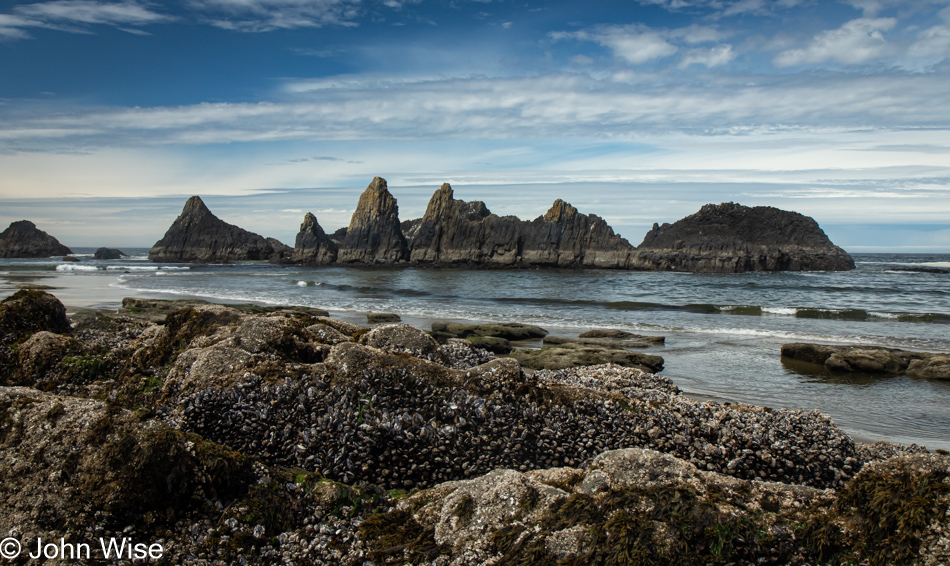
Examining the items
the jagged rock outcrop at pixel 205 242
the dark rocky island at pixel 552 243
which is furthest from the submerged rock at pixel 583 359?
the jagged rock outcrop at pixel 205 242

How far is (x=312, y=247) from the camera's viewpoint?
81.9m

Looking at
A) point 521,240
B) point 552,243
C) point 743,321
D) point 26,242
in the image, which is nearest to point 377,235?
point 521,240

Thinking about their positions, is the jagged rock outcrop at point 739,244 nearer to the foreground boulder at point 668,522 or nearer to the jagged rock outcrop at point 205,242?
the jagged rock outcrop at point 205,242

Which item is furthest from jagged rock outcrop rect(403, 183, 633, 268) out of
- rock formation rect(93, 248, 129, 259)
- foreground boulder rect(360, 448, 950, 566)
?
foreground boulder rect(360, 448, 950, 566)

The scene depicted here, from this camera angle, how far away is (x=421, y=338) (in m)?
7.07

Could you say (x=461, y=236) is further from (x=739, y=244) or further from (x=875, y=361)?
(x=875, y=361)

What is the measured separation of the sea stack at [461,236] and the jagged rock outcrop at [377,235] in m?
2.95

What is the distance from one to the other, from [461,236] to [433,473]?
71.0 m

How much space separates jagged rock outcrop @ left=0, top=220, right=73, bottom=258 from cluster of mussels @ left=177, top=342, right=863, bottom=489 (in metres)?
110

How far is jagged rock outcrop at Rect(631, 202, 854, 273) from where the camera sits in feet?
216

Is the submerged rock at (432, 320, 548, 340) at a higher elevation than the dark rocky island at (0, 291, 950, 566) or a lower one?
lower

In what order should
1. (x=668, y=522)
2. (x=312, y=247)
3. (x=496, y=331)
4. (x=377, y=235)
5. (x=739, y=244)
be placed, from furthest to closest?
(x=312, y=247)
(x=377, y=235)
(x=739, y=244)
(x=496, y=331)
(x=668, y=522)

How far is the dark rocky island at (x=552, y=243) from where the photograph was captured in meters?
68.4

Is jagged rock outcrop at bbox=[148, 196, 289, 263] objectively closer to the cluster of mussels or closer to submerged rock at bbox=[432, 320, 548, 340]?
submerged rock at bbox=[432, 320, 548, 340]
